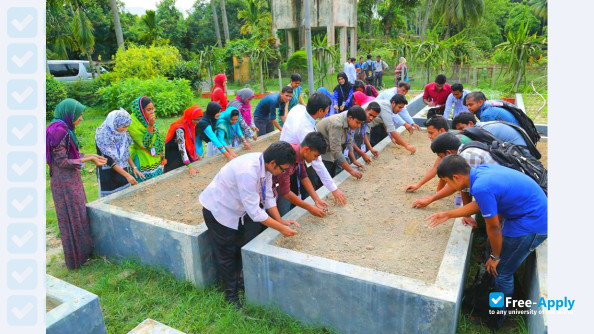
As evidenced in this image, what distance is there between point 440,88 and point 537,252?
4.32m

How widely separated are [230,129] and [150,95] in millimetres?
7449

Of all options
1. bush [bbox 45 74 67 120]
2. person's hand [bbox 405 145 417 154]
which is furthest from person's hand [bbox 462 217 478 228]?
bush [bbox 45 74 67 120]

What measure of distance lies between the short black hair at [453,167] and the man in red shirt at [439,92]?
172 inches

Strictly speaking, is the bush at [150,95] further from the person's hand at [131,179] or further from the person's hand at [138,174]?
the person's hand at [131,179]

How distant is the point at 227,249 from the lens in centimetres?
323

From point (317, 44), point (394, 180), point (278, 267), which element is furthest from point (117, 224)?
point (317, 44)

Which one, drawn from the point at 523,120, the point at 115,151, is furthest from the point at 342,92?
the point at 115,151

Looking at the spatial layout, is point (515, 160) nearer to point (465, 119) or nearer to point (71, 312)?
point (465, 119)

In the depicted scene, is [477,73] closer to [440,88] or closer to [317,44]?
[317,44]

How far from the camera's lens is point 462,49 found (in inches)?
516

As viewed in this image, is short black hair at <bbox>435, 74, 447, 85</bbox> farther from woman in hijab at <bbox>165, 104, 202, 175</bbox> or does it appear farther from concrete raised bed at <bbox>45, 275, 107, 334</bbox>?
concrete raised bed at <bbox>45, 275, 107, 334</bbox>

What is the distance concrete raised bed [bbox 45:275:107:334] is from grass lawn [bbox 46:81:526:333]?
20.4 inches

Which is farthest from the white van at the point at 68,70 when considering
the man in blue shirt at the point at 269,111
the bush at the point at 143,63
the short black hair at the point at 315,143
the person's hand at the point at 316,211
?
the short black hair at the point at 315,143

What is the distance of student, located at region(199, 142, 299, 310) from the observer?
2791 millimetres
